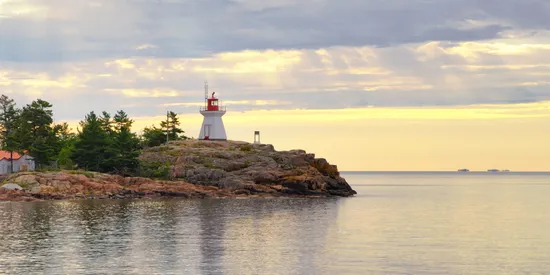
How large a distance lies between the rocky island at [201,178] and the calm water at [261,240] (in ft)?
30.3

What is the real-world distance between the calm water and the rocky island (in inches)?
364

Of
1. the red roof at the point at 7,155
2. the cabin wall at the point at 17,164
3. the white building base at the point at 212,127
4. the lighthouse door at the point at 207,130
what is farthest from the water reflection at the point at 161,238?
the white building base at the point at 212,127

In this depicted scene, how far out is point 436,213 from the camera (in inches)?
4006

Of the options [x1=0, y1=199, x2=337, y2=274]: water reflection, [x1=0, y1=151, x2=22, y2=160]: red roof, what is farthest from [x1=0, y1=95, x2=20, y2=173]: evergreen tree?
[x1=0, y1=199, x2=337, y2=274]: water reflection

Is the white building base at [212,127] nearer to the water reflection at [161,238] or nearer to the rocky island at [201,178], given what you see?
the rocky island at [201,178]

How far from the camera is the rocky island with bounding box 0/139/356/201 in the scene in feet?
365

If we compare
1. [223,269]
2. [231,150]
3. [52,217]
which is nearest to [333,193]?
[231,150]

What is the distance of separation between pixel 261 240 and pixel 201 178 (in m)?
59.6

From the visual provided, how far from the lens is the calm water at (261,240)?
160 feet

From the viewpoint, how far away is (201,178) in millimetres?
121625

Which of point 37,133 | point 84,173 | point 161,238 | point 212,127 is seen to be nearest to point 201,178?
point 84,173

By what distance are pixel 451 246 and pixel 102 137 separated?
80171mm

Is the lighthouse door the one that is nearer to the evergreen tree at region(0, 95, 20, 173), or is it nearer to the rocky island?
the rocky island

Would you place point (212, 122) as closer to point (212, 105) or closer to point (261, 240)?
point (212, 105)
